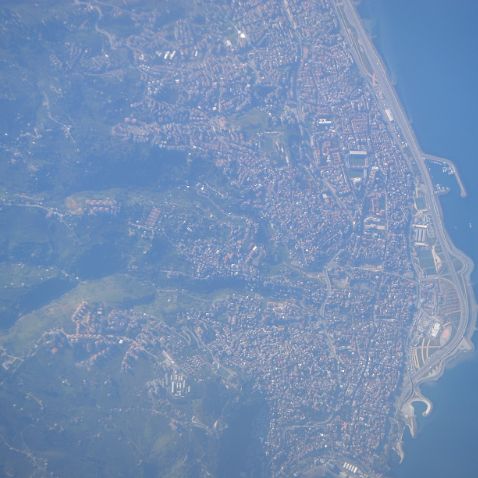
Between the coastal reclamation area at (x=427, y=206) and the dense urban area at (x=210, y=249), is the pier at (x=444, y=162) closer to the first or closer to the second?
the coastal reclamation area at (x=427, y=206)

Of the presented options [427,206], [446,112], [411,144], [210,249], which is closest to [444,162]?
[411,144]

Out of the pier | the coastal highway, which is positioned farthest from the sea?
the coastal highway

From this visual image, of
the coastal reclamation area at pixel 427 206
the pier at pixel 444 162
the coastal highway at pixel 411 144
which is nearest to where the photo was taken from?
the coastal reclamation area at pixel 427 206

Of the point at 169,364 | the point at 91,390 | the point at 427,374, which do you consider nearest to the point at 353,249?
the point at 427,374

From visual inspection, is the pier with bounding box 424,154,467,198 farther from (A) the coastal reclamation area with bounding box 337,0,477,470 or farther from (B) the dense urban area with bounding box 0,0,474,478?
(B) the dense urban area with bounding box 0,0,474,478

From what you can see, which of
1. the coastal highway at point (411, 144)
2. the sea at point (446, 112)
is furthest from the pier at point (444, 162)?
the coastal highway at point (411, 144)

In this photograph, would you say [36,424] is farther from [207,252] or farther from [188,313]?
[207,252]
